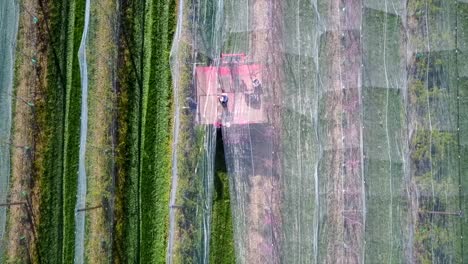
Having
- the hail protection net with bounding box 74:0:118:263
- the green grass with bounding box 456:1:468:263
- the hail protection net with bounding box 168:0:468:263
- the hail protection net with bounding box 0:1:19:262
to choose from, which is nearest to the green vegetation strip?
the hail protection net with bounding box 74:0:118:263

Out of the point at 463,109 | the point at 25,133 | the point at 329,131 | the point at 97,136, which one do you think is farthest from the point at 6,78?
the point at 463,109

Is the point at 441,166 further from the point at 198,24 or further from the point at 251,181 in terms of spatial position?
the point at 198,24

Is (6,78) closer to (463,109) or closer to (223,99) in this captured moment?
(223,99)

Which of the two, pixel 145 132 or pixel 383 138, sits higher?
pixel 145 132

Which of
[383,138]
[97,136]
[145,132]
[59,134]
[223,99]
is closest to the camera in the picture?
[383,138]

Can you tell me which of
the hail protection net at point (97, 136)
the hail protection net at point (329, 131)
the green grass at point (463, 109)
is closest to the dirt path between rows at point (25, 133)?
the hail protection net at point (97, 136)

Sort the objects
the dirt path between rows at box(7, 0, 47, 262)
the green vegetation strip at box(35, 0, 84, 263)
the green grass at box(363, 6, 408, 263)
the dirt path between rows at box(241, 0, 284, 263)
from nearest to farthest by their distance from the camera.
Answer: the green grass at box(363, 6, 408, 263) < the dirt path between rows at box(241, 0, 284, 263) < the dirt path between rows at box(7, 0, 47, 262) < the green vegetation strip at box(35, 0, 84, 263)

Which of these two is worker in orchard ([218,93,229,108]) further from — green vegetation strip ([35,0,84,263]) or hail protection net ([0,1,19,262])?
hail protection net ([0,1,19,262])
